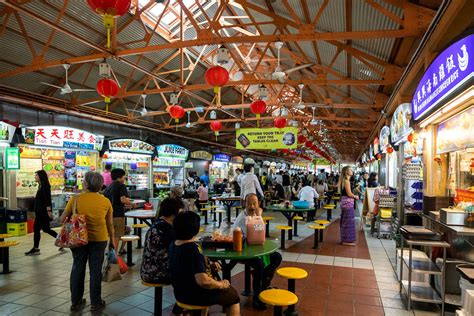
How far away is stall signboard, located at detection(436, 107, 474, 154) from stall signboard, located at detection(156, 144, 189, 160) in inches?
447

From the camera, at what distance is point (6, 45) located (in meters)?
8.21

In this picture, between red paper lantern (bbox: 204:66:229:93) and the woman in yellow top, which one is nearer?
the woman in yellow top

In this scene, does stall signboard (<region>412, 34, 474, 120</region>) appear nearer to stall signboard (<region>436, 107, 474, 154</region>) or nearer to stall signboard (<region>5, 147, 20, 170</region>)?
stall signboard (<region>436, 107, 474, 154</region>)

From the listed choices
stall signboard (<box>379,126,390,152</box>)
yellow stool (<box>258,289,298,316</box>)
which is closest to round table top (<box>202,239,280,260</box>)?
yellow stool (<box>258,289,298,316</box>)

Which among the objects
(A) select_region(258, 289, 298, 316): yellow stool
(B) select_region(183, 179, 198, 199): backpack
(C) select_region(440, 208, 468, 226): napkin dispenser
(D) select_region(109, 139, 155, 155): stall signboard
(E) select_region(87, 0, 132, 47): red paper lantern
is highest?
(E) select_region(87, 0, 132, 47): red paper lantern

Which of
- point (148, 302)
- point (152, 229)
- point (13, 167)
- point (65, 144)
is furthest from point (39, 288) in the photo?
point (65, 144)

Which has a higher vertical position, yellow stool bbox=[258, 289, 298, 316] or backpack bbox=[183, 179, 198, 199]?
backpack bbox=[183, 179, 198, 199]

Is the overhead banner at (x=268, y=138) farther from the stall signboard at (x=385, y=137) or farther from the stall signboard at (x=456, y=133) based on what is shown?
the stall signboard at (x=456, y=133)

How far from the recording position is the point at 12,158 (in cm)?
837

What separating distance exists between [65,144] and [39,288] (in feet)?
20.9

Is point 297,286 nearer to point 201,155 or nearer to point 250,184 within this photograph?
point 250,184

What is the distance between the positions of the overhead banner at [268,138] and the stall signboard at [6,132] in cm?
793

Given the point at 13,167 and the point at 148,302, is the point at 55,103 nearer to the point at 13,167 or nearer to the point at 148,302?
the point at 13,167

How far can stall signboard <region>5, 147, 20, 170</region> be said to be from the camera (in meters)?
8.29
